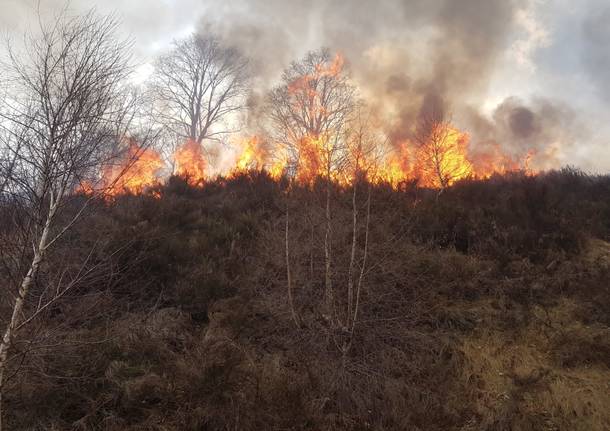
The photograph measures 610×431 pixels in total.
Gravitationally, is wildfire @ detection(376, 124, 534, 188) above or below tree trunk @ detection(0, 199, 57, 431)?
above

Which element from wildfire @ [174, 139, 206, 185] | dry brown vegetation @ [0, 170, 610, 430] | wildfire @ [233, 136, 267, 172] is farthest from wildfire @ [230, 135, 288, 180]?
dry brown vegetation @ [0, 170, 610, 430]

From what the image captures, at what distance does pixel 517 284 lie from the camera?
7117 mm

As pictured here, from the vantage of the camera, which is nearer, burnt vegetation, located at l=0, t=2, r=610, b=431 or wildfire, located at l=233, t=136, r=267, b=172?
burnt vegetation, located at l=0, t=2, r=610, b=431

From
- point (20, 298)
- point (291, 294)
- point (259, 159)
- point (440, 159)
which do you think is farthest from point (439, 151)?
point (20, 298)

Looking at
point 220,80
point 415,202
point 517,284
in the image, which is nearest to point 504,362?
point 517,284

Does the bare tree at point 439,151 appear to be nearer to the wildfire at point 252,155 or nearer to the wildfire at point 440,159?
the wildfire at point 440,159

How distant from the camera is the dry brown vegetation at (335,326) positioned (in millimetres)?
4852

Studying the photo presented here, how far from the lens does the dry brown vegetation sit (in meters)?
4.85

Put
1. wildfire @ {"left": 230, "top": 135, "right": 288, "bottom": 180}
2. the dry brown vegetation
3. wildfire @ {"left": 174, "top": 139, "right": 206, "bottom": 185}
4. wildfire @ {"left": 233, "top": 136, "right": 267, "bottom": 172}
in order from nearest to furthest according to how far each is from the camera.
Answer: the dry brown vegetation
wildfire @ {"left": 230, "top": 135, "right": 288, "bottom": 180}
wildfire @ {"left": 233, "top": 136, "right": 267, "bottom": 172}
wildfire @ {"left": 174, "top": 139, "right": 206, "bottom": 185}

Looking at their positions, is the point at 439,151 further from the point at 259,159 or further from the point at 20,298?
the point at 20,298

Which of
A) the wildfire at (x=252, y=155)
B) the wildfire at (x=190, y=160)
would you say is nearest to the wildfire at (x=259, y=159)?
the wildfire at (x=252, y=155)

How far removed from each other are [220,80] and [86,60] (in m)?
22.5

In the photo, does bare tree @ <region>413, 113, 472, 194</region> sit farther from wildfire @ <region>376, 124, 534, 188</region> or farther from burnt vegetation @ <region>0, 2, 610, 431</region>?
burnt vegetation @ <region>0, 2, 610, 431</region>

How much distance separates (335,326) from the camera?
6.52 metres
